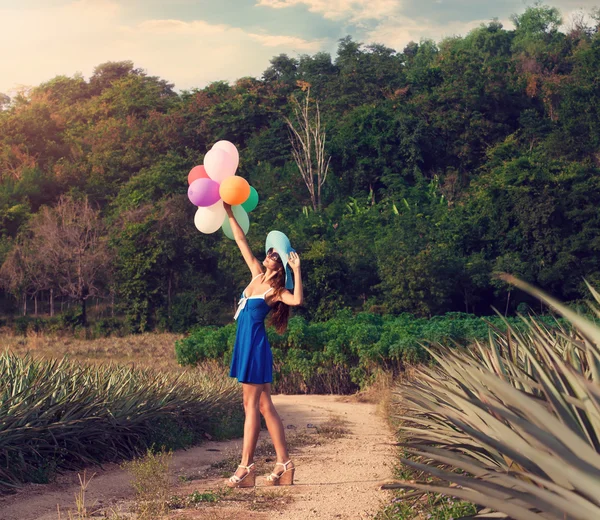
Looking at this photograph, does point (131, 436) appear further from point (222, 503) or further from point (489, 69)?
point (489, 69)

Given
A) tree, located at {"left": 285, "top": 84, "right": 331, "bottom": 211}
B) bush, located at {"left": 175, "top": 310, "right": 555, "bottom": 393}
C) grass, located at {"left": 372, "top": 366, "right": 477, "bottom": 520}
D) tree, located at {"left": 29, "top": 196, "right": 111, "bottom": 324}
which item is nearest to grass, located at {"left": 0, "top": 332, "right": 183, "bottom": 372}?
bush, located at {"left": 175, "top": 310, "right": 555, "bottom": 393}

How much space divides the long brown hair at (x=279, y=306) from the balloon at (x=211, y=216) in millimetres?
1272

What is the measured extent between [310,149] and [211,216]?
96.3ft

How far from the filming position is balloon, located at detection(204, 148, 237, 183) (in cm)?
685

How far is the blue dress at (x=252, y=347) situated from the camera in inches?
218

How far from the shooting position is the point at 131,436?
7.84m

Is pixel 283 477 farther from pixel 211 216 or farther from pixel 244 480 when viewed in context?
pixel 211 216

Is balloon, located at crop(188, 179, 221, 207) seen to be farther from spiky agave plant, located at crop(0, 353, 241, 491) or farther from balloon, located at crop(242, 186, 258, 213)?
spiky agave plant, located at crop(0, 353, 241, 491)

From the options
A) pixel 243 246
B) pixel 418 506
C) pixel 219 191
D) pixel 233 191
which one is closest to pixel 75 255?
pixel 219 191

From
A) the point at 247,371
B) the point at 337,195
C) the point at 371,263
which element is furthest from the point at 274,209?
the point at 247,371

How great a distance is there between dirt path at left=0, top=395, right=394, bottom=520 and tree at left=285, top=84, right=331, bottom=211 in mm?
24663

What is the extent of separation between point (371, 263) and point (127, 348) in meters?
8.30

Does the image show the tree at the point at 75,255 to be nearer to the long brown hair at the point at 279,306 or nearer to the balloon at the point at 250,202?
the balloon at the point at 250,202

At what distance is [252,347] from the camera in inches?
220
